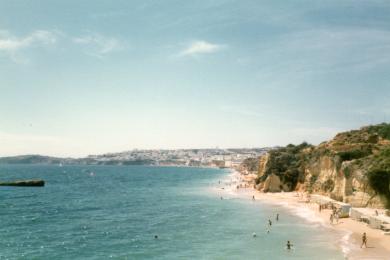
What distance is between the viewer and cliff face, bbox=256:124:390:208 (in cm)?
5122

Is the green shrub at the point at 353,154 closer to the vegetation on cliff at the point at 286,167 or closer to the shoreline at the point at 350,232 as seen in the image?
the shoreline at the point at 350,232

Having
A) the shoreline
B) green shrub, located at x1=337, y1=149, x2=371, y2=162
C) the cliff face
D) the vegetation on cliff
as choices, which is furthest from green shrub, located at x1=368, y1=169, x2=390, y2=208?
the vegetation on cliff

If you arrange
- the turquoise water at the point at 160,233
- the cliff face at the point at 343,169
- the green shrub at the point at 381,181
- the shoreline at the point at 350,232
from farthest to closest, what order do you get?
the cliff face at the point at 343,169 < the green shrub at the point at 381,181 < the turquoise water at the point at 160,233 < the shoreline at the point at 350,232

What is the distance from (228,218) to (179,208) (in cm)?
1315

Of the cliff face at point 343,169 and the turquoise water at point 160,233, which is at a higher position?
the cliff face at point 343,169

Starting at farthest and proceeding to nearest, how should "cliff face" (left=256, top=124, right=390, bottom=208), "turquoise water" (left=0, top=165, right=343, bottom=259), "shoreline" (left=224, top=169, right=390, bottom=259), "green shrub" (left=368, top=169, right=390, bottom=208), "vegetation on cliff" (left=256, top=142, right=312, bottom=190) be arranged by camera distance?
"vegetation on cliff" (left=256, top=142, right=312, bottom=190)
"cliff face" (left=256, top=124, right=390, bottom=208)
"green shrub" (left=368, top=169, right=390, bottom=208)
"turquoise water" (left=0, top=165, right=343, bottom=259)
"shoreline" (left=224, top=169, right=390, bottom=259)

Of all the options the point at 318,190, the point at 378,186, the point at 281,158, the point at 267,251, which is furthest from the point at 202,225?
the point at 281,158

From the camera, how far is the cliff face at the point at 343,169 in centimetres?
5122

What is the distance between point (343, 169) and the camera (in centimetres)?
5928

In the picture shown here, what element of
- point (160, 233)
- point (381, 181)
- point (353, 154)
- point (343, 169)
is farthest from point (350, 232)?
point (353, 154)

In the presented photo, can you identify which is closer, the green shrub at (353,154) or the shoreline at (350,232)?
the shoreline at (350,232)

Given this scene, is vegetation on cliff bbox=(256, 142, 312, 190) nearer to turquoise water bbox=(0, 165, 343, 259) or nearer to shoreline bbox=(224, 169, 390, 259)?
shoreline bbox=(224, 169, 390, 259)

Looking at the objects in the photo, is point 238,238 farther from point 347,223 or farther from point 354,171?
point 354,171

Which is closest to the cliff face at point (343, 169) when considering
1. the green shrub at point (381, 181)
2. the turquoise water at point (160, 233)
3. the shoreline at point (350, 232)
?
the green shrub at point (381, 181)
